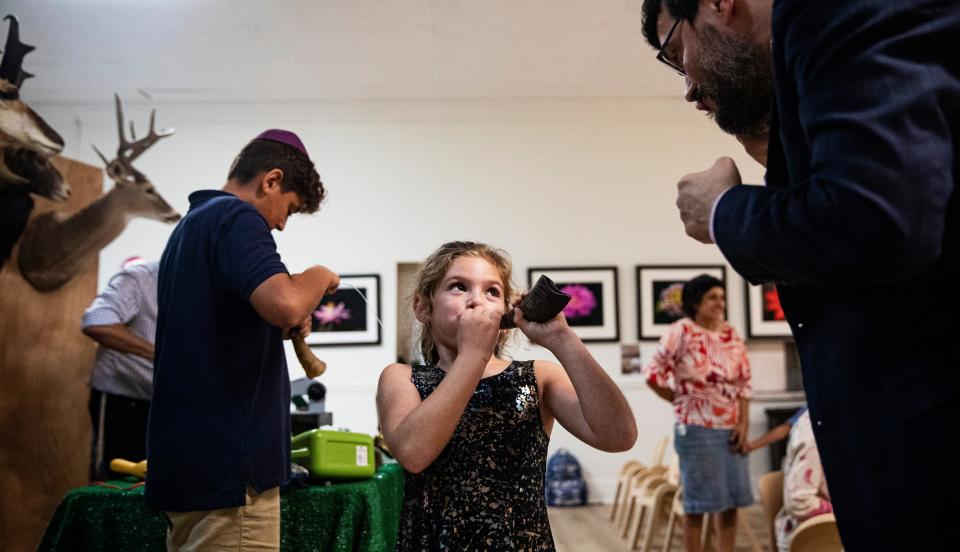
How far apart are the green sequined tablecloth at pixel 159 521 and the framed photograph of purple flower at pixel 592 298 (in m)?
4.91

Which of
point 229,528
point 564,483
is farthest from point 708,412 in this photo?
point 564,483

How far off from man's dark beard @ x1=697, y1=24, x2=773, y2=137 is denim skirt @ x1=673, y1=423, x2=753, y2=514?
10.0 feet

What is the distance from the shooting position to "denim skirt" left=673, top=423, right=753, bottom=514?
3732mm

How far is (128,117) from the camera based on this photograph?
24.1 feet

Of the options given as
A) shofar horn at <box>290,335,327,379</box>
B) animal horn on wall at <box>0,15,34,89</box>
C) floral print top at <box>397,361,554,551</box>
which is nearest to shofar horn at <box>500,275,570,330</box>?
floral print top at <box>397,361,554,551</box>

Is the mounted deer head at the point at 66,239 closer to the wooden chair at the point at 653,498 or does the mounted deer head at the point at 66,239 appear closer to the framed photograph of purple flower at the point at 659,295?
the wooden chair at the point at 653,498

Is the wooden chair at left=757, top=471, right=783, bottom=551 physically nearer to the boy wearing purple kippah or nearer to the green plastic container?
the green plastic container

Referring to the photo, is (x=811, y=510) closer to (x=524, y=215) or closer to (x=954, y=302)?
(x=954, y=302)

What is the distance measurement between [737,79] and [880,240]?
355mm

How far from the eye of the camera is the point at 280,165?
6.36ft

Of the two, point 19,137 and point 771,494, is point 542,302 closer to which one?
point 771,494

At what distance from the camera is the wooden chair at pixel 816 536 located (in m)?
2.17

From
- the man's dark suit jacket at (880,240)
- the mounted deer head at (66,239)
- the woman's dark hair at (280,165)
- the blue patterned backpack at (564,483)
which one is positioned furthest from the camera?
the blue patterned backpack at (564,483)

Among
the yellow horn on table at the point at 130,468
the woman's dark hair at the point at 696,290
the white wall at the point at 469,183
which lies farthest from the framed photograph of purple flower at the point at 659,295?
the yellow horn on table at the point at 130,468
